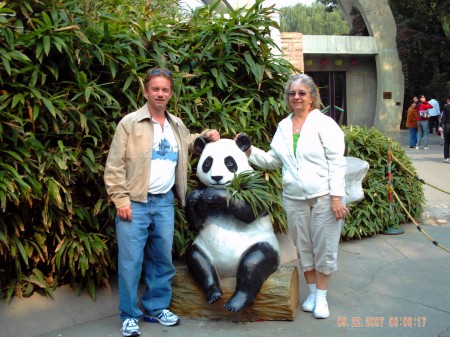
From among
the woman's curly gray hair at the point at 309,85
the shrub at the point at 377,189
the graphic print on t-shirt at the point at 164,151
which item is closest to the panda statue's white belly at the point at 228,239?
the graphic print on t-shirt at the point at 164,151

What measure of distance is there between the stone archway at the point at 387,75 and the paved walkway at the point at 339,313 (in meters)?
16.4

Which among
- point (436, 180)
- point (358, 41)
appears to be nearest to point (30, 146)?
point (436, 180)

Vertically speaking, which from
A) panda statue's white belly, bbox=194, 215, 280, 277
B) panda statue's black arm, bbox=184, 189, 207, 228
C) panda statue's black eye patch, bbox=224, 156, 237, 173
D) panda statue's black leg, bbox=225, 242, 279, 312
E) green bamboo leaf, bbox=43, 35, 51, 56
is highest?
green bamboo leaf, bbox=43, 35, 51, 56

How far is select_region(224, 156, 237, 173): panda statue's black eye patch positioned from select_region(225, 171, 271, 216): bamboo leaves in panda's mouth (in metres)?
0.06

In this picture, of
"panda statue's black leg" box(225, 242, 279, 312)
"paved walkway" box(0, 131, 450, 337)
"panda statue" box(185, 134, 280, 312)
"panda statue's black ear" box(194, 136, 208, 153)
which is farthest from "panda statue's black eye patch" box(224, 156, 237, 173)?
"paved walkway" box(0, 131, 450, 337)

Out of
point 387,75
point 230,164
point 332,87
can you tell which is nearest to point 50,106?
point 230,164

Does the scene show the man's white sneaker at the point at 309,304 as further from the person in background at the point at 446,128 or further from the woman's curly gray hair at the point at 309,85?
the person in background at the point at 446,128

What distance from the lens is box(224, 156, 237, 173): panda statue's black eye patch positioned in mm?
3780

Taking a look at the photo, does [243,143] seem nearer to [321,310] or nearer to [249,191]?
[249,191]

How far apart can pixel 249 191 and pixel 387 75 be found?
1854cm

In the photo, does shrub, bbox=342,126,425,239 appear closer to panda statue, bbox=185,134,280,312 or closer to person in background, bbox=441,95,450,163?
panda statue, bbox=185,134,280,312

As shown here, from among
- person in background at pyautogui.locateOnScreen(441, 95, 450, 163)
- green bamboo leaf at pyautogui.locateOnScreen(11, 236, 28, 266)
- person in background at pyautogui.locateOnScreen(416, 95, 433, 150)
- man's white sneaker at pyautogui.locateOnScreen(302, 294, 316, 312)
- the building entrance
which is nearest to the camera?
green bamboo leaf at pyautogui.locateOnScreen(11, 236, 28, 266)

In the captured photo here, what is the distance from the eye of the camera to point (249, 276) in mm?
3598

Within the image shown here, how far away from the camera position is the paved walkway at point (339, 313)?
3.62m
